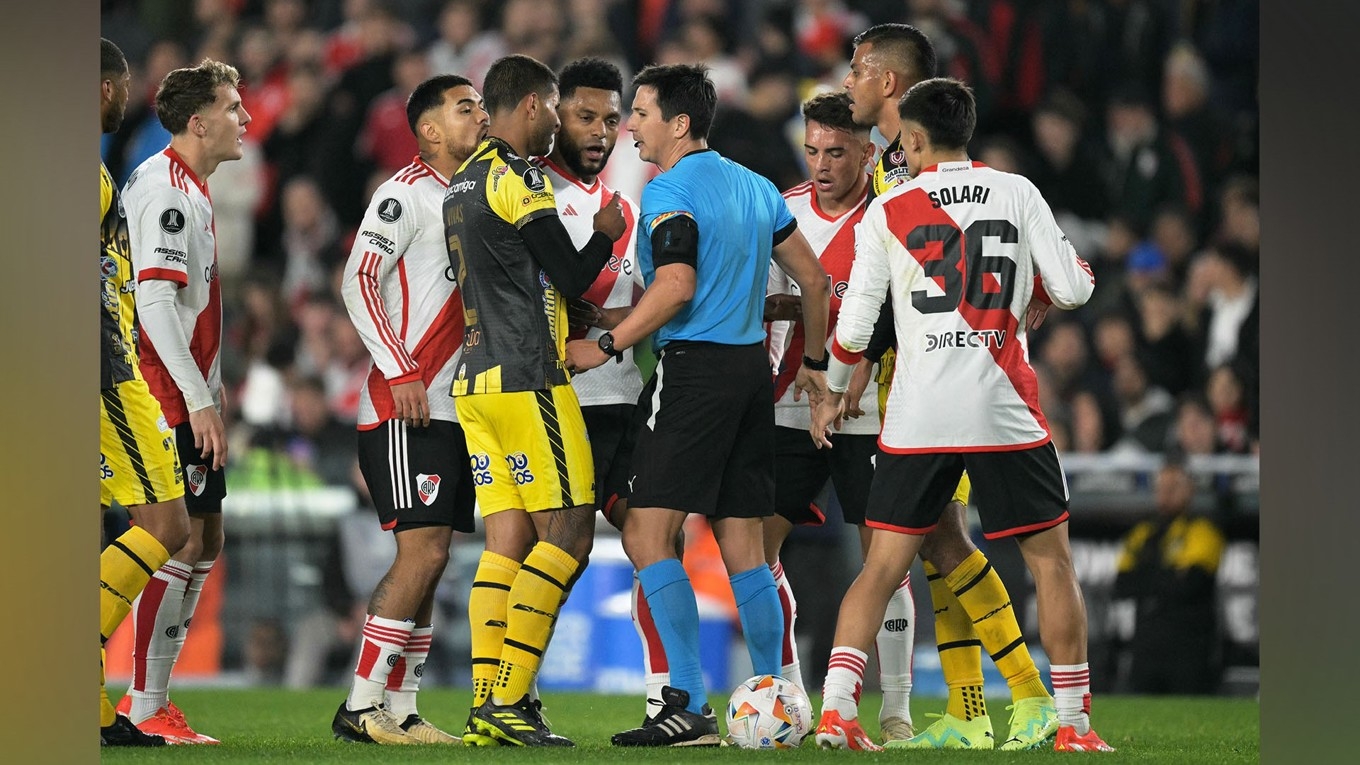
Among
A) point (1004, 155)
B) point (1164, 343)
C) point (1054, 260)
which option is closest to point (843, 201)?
point (1054, 260)

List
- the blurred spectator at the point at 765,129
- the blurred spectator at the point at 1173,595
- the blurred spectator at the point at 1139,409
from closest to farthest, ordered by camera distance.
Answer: the blurred spectator at the point at 1173,595 → the blurred spectator at the point at 1139,409 → the blurred spectator at the point at 765,129

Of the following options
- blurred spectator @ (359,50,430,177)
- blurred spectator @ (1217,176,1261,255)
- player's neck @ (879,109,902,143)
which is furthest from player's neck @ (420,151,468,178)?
blurred spectator @ (1217,176,1261,255)

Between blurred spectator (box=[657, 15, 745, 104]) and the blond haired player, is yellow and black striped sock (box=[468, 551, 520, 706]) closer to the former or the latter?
the blond haired player

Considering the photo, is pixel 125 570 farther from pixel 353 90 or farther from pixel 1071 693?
pixel 353 90

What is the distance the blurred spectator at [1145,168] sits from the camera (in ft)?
38.1

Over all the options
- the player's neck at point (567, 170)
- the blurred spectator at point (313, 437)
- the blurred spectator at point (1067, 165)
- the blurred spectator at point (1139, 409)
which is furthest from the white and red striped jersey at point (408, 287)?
the blurred spectator at point (1067, 165)

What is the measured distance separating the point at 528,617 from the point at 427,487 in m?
0.78

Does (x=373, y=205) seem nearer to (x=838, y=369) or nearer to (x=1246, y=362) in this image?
(x=838, y=369)

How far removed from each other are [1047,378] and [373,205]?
5.99 metres

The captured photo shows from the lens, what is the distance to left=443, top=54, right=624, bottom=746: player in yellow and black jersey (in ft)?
17.2

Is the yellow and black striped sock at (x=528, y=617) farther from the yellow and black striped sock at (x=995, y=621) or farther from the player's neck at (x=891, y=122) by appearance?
the player's neck at (x=891, y=122)

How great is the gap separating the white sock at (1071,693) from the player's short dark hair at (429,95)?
3.14 metres
